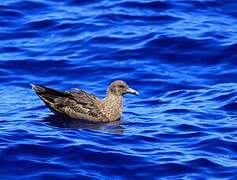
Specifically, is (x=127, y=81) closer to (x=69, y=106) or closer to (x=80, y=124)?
(x=69, y=106)

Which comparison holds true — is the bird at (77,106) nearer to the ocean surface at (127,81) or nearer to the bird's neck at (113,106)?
the bird's neck at (113,106)

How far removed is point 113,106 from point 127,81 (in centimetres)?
261

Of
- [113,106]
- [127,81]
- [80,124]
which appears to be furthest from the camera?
[127,81]

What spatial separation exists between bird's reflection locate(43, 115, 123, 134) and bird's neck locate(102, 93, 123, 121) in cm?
20

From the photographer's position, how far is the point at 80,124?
1734 centimetres

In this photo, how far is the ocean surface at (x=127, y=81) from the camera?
14.6m

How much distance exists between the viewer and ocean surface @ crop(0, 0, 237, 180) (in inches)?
575

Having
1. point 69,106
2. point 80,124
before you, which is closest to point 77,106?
point 69,106

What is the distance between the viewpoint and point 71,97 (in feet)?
58.9

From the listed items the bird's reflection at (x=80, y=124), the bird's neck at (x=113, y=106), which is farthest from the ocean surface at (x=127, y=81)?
the bird's neck at (x=113, y=106)

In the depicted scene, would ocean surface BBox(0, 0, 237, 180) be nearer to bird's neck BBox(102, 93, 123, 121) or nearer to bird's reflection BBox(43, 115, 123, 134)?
bird's reflection BBox(43, 115, 123, 134)

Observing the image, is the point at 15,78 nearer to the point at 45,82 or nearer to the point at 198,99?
the point at 45,82

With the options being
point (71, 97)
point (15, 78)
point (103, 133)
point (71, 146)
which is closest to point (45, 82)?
point (15, 78)

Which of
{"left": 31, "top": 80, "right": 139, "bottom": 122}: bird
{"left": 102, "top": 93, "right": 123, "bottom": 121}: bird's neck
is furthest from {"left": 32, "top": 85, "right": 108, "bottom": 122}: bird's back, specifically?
{"left": 102, "top": 93, "right": 123, "bottom": 121}: bird's neck
